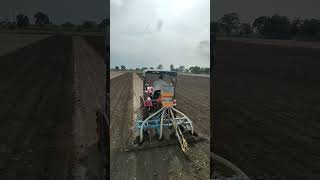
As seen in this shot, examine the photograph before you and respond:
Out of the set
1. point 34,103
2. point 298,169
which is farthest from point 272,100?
point 34,103

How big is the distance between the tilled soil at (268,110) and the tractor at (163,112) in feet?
1.06

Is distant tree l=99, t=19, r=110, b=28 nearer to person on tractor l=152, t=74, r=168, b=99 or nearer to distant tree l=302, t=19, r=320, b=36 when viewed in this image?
person on tractor l=152, t=74, r=168, b=99

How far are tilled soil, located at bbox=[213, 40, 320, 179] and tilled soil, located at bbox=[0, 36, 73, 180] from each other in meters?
1.48

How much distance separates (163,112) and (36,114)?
67.4 inches

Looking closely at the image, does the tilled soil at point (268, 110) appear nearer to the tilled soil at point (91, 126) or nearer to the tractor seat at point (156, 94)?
the tractor seat at point (156, 94)

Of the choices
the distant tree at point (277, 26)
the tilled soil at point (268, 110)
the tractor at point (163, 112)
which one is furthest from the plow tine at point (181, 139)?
the distant tree at point (277, 26)

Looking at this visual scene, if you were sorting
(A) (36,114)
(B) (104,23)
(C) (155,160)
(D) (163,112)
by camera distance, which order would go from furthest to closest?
(A) (36,114), (D) (163,112), (C) (155,160), (B) (104,23)

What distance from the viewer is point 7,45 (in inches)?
246

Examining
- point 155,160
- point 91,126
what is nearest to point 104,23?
point 91,126

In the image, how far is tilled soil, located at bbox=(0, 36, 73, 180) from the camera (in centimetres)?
323

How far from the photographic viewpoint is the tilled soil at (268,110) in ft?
10.8

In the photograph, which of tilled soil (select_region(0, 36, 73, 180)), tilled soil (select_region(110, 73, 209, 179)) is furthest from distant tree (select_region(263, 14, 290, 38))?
tilled soil (select_region(0, 36, 73, 180))

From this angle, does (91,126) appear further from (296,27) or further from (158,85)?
(296,27)

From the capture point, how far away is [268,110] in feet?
15.5
